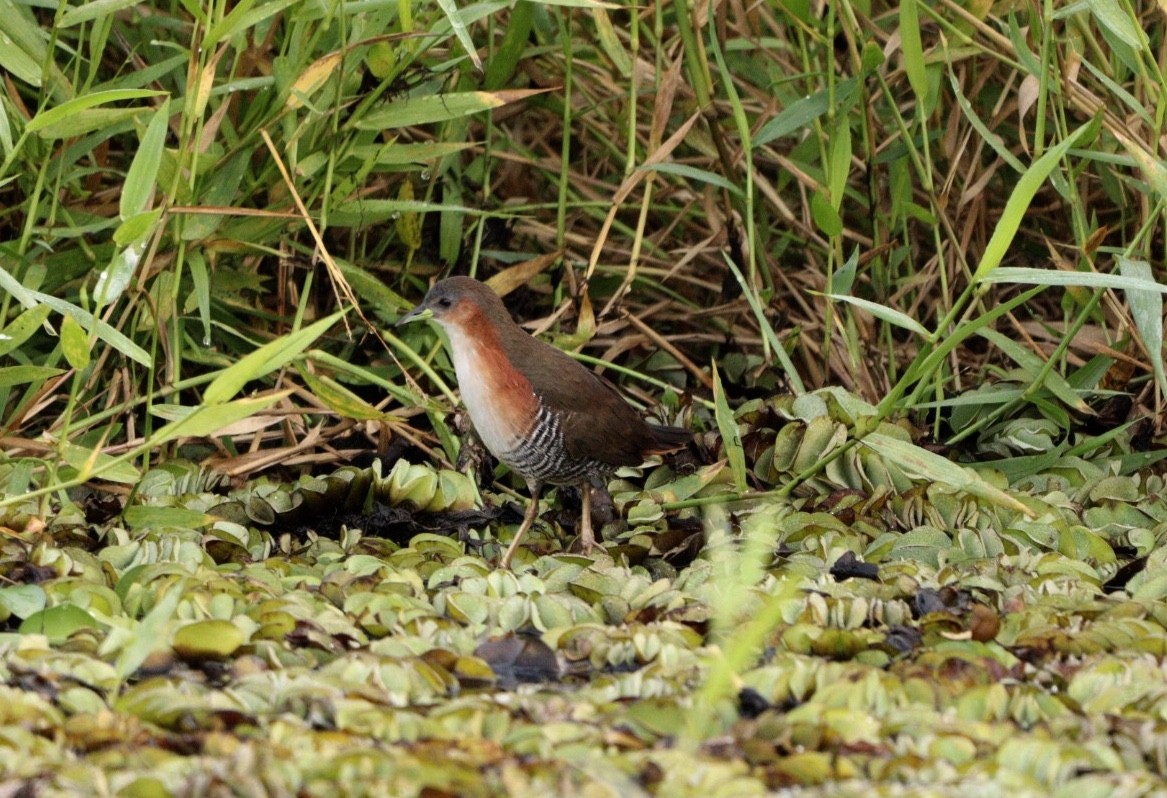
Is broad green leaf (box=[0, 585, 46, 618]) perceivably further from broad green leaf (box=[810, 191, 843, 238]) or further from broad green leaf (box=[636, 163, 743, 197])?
broad green leaf (box=[810, 191, 843, 238])

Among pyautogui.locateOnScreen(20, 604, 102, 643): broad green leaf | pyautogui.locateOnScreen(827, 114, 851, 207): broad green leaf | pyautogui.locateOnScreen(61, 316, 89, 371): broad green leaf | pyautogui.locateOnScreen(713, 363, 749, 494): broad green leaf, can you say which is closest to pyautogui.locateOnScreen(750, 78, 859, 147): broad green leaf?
pyautogui.locateOnScreen(827, 114, 851, 207): broad green leaf

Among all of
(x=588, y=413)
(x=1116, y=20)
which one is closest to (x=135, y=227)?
(x=588, y=413)

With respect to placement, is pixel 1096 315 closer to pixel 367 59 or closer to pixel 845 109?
pixel 845 109

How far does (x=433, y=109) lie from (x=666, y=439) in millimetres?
1057

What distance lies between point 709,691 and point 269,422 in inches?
84.6

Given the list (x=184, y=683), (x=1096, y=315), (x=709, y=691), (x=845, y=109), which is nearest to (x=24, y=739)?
(x=184, y=683)

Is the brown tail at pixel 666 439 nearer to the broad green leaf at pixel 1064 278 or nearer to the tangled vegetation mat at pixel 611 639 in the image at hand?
the tangled vegetation mat at pixel 611 639

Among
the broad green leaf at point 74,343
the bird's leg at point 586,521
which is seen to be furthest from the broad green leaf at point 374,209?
the broad green leaf at point 74,343

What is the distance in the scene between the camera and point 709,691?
2.35 meters

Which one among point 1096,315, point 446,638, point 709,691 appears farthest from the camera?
point 1096,315

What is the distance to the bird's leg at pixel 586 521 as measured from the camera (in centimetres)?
401

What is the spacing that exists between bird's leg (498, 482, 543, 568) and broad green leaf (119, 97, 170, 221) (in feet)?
3.93

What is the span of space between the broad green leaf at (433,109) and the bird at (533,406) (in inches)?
17.1

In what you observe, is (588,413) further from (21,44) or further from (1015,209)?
(21,44)
